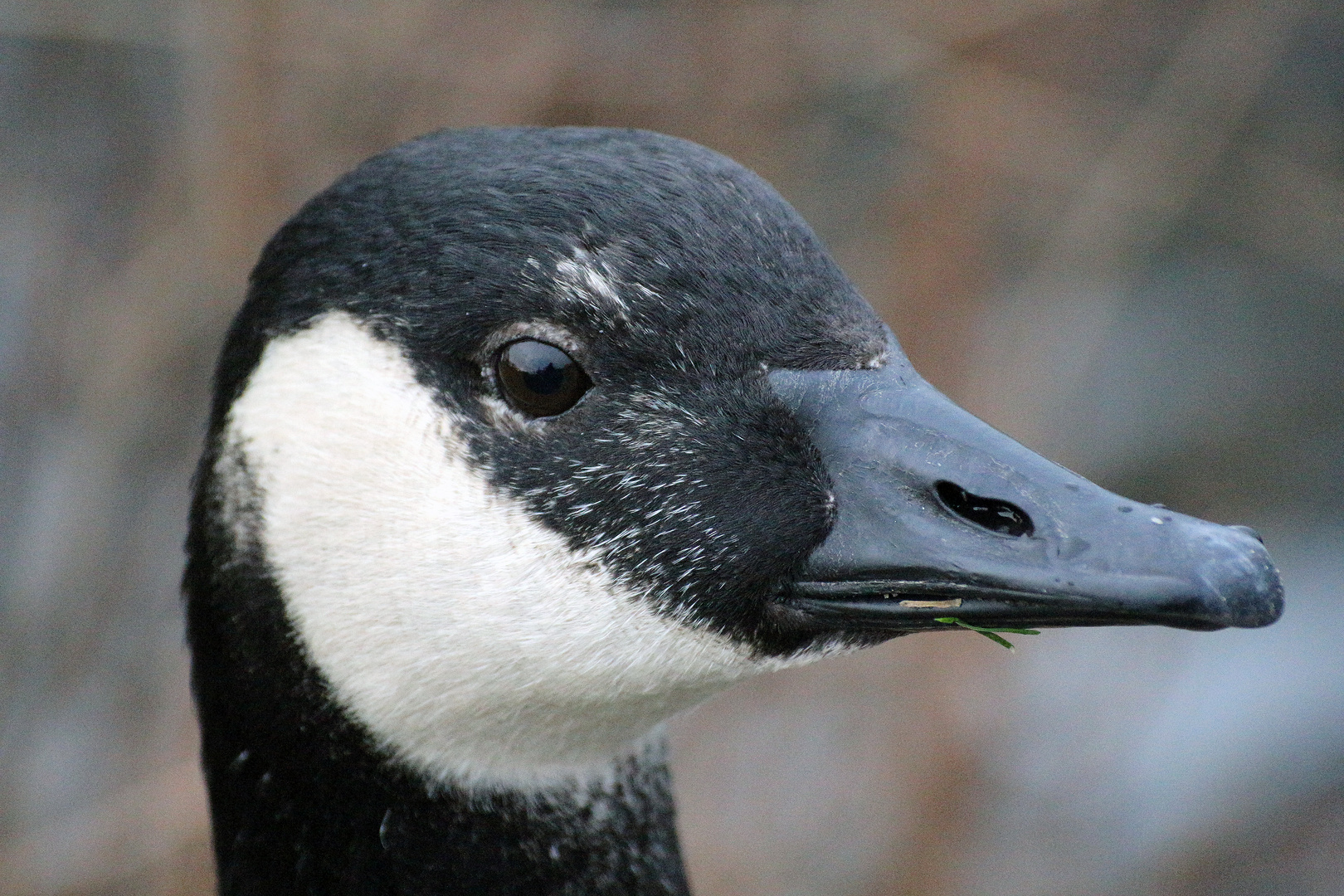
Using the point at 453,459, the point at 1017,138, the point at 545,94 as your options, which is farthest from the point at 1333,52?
the point at 453,459

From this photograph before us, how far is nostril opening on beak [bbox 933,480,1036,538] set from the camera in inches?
69.1

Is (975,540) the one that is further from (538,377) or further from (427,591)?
(427,591)

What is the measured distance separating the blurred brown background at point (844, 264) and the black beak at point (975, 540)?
3.01 meters

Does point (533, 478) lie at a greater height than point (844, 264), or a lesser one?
lesser

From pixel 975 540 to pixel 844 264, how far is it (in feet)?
12.6

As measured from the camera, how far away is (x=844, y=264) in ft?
18.0

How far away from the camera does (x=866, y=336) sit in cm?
205

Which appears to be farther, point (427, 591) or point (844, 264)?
point (844, 264)

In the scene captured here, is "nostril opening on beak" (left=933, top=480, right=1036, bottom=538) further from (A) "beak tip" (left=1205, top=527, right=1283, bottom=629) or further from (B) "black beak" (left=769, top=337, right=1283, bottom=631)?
(A) "beak tip" (left=1205, top=527, right=1283, bottom=629)

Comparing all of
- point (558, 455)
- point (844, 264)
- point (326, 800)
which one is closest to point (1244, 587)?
point (558, 455)

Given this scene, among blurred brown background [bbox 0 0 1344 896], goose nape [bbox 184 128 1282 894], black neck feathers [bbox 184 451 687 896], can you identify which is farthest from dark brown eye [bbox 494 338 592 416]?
blurred brown background [bbox 0 0 1344 896]

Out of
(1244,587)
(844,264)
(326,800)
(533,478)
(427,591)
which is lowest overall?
(326,800)

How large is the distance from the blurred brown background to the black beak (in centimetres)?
301

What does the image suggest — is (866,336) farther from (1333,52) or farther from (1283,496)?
(1333,52)
